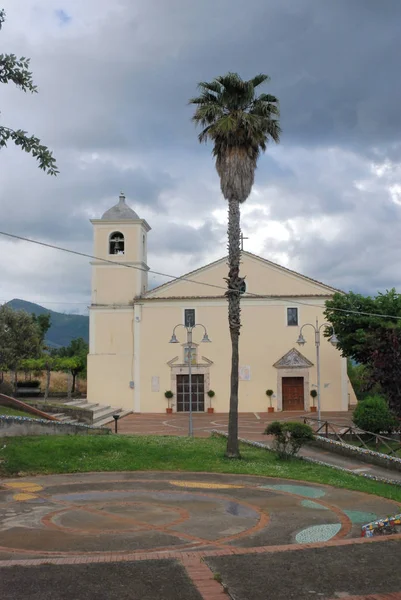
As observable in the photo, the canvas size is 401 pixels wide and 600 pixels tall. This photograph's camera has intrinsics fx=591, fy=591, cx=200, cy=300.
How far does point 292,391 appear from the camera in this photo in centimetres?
3688

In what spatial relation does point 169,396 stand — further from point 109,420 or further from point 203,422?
point 109,420

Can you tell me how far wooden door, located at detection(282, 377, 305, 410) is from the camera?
121 ft

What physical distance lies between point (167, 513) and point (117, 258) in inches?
1094

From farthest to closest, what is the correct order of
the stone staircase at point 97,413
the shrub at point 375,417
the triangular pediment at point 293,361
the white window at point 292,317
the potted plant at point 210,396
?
the white window at point 292,317 < the triangular pediment at point 293,361 < the potted plant at point 210,396 < the stone staircase at point 97,413 < the shrub at point 375,417

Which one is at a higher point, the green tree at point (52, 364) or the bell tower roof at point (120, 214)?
the bell tower roof at point (120, 214)

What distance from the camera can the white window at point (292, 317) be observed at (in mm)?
37250

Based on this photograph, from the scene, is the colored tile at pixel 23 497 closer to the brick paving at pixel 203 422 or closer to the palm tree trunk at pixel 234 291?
the palm tree trunk at pixel 234 291

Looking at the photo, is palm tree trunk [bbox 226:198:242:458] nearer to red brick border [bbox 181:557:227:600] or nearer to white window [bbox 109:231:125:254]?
red brick border [bbox 181:557:227:600]

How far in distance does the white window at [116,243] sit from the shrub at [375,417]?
20.1 meters

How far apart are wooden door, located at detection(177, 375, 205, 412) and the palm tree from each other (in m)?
19.8

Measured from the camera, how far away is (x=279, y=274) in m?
37.5

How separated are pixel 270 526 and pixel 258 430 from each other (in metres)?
17.0

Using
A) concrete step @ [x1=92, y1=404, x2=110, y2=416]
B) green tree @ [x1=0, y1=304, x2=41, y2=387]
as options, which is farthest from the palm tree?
green tree @ [x1=0, y1=304, x2=41, y2=387]

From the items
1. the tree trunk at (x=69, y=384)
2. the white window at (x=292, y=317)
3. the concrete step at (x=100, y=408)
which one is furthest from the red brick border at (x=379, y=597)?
the tree trunk at (x=69, y=384)
